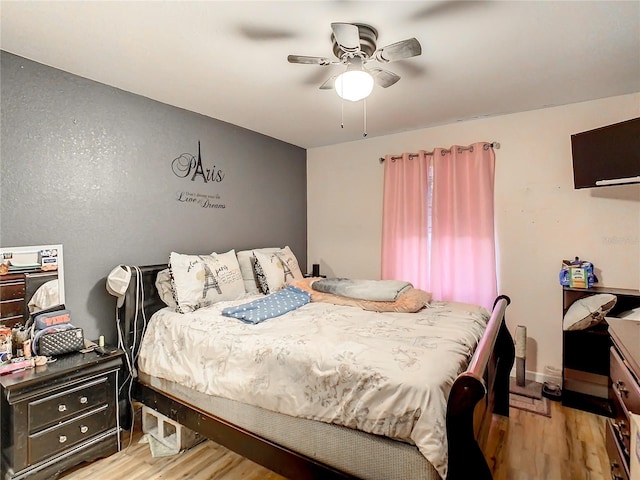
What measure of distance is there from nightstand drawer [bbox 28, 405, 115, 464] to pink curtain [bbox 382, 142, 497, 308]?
269 cm

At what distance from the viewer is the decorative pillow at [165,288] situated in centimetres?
253

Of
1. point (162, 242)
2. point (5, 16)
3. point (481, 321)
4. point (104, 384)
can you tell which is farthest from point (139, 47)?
point (481, 321)

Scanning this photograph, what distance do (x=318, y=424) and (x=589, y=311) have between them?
85.2 inches

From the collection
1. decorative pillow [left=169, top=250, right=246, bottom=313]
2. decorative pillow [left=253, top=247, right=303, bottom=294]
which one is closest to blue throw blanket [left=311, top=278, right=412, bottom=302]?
decorative pillow [left=253, top=247, right=303, bottom=294]

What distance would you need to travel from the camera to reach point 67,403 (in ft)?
6.32

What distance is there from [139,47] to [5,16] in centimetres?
58

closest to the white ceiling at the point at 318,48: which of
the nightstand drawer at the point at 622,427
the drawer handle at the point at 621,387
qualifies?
the drawer handle at the point at 621,387

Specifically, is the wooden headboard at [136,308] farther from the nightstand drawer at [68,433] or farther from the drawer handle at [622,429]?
the drawer handle at [622,429]

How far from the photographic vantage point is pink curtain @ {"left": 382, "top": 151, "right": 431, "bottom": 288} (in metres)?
3.51

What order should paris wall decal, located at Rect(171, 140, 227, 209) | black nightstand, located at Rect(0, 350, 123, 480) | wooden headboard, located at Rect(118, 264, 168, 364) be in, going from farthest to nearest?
paris wall decal, located at Rect(171, 140, 227, 209) < wooden headboard, located at Rect(118, 264, 168, 364) < black nightstand, located at Rect(0, 350, 123, 480)

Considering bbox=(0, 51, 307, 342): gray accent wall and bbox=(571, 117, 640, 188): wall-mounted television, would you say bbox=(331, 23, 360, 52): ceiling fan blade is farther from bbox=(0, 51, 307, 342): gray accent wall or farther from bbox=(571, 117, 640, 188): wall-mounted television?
bbox=(571, 117, 640, 188): wall-mounted television

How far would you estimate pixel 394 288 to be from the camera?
2680mm

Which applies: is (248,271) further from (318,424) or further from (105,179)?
(318,424)

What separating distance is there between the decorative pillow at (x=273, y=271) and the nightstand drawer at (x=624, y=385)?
7.62 ft
